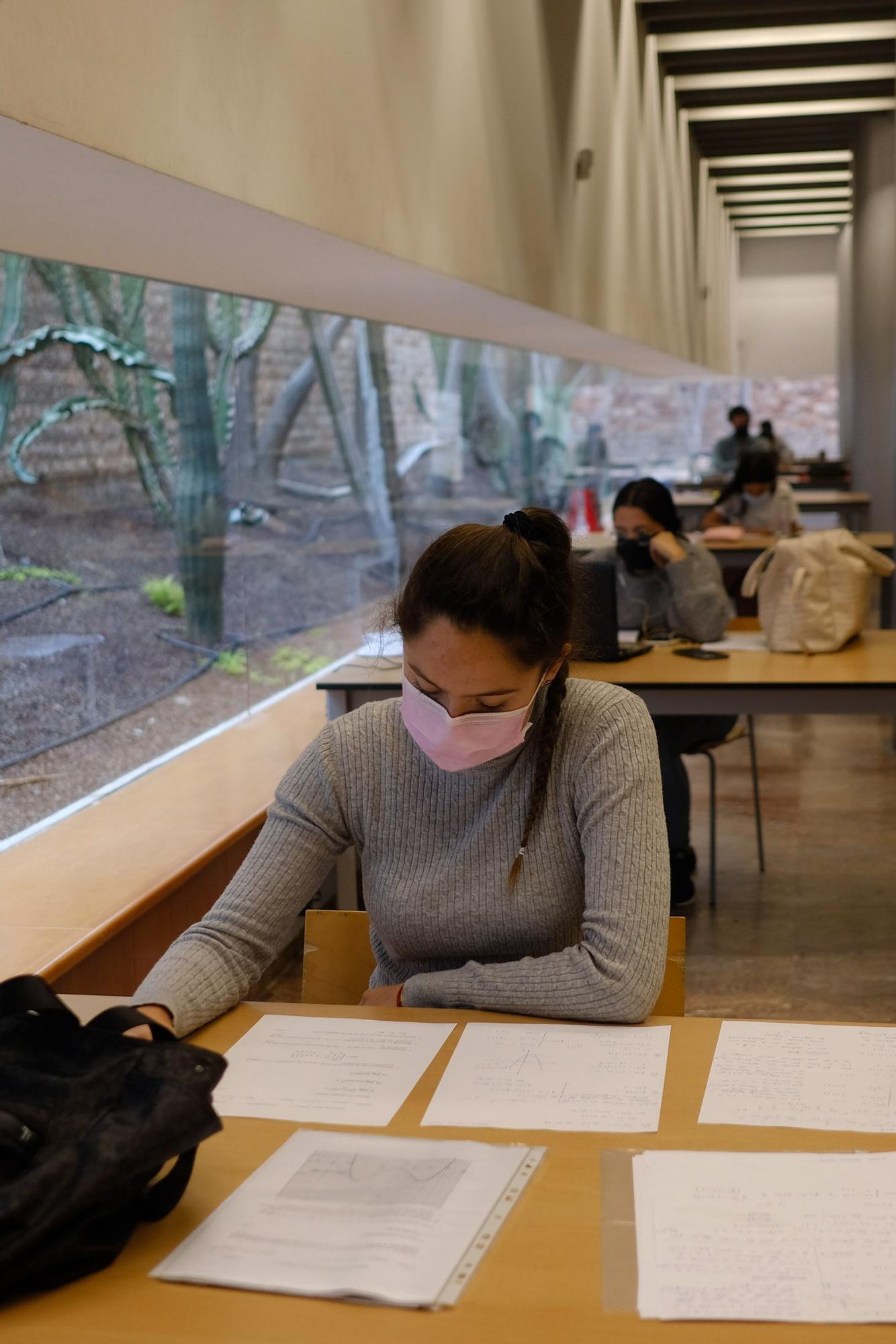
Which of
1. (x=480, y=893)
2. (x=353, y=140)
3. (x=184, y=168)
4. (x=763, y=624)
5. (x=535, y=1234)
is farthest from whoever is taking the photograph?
(x=763, y=624)

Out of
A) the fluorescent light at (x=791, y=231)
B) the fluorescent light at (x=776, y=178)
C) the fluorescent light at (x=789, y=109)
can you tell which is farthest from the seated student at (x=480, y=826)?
the fluorescent light at (x=791, y=231)

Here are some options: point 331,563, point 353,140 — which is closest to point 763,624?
point 353,140

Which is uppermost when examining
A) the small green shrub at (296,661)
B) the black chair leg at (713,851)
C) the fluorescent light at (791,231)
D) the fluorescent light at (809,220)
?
the fluorescent light at (791,231)

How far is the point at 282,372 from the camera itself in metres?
5.70

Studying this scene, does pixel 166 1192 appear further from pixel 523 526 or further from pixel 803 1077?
pixel 523 526

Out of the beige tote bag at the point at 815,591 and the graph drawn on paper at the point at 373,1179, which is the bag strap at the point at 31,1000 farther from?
the beige tote bag at the point at 815,591

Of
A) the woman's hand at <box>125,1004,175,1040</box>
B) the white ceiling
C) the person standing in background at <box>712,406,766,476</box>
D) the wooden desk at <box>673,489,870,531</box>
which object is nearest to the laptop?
the white ceiling

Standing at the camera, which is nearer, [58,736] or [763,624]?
[58,736]

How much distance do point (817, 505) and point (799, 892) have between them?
6574 mm

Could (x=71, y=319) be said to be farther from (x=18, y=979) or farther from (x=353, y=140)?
(x=18, y=979)

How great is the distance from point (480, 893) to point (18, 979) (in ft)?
2.24

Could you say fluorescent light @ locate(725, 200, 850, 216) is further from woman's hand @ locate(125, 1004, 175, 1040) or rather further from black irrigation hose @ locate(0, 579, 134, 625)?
woman's hand @ locate(125, 1004, 175, 1040)

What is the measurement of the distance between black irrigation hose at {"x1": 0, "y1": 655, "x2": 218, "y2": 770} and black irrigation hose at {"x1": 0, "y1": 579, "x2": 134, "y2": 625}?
0.35 meters

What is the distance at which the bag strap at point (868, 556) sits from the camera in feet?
13.8
